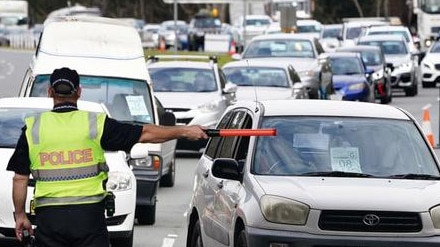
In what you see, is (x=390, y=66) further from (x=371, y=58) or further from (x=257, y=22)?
(x=257, y=22)

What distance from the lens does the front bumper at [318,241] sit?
9.55 m

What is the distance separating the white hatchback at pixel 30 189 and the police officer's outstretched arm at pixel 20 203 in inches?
146

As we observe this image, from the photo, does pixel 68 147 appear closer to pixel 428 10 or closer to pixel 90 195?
pixel 90 195

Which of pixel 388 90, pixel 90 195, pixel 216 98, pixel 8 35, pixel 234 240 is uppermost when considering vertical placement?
pixel 90 195

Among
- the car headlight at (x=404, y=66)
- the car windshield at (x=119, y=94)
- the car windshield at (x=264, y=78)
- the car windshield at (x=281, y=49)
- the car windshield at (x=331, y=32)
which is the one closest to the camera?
the car windshield at (x=119, y=94)

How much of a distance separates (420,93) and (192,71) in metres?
21.0

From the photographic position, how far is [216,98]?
25.3 m

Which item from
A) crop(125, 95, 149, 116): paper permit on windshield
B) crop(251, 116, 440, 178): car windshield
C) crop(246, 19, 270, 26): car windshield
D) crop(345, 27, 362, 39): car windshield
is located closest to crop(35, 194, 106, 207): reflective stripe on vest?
crop(251, 116, 440, 178): car windshield

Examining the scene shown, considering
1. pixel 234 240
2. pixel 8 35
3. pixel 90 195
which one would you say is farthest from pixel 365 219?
pixel 8 35

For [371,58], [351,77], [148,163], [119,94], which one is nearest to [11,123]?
[148,163]

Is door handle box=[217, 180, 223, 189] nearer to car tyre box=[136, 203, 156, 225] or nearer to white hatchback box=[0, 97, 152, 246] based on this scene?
white hatchback box=[0, 97, 152, 246]

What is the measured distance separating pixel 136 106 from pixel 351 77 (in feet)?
63.8

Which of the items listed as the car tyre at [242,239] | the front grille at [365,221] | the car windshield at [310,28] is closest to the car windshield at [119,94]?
the car tyre at [242,239]

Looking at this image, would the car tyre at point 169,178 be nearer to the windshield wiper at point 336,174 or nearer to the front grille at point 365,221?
the windshield wiper at point 336,174
